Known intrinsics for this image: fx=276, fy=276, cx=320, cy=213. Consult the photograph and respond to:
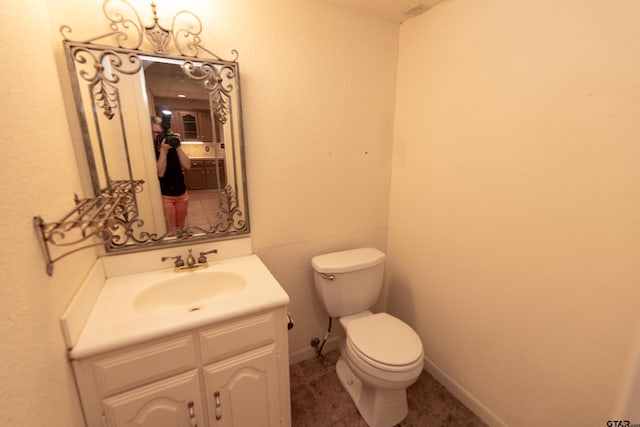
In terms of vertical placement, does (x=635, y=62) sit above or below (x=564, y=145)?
above

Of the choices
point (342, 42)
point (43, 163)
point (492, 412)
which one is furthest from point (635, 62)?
point (43, 163)

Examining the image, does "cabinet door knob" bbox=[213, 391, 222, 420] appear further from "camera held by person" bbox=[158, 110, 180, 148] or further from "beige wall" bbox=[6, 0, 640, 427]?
"camera held by person" bbox=[158, 110, 180, 148]

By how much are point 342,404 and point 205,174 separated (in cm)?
144

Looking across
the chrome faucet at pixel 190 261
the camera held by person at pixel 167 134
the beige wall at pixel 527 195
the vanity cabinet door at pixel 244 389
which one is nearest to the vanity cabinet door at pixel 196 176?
the camera held by person at pixel 167 134

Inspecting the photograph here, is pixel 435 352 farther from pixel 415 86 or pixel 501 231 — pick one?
pixel 415 86

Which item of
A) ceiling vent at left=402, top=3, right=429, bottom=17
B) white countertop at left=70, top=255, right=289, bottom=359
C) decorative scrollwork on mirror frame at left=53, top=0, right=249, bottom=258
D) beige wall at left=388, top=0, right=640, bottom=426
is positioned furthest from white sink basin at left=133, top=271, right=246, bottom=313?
ceiling vent at left=402, top=3, right=429, bottom=17

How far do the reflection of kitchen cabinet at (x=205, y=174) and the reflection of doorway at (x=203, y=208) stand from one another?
3 cm

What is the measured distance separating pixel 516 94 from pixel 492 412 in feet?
4.92

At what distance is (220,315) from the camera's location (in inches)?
38.3

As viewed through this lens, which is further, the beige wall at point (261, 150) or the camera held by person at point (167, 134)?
the camera held by person at point (167, 134)

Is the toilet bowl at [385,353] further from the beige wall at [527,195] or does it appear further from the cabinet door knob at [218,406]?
the cabinet door knob at [218,406]

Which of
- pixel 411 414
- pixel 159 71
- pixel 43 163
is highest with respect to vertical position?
pixel 159 71

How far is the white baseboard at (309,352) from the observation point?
180cm

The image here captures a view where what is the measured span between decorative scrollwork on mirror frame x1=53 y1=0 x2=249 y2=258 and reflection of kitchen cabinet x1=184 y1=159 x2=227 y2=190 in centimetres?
4
